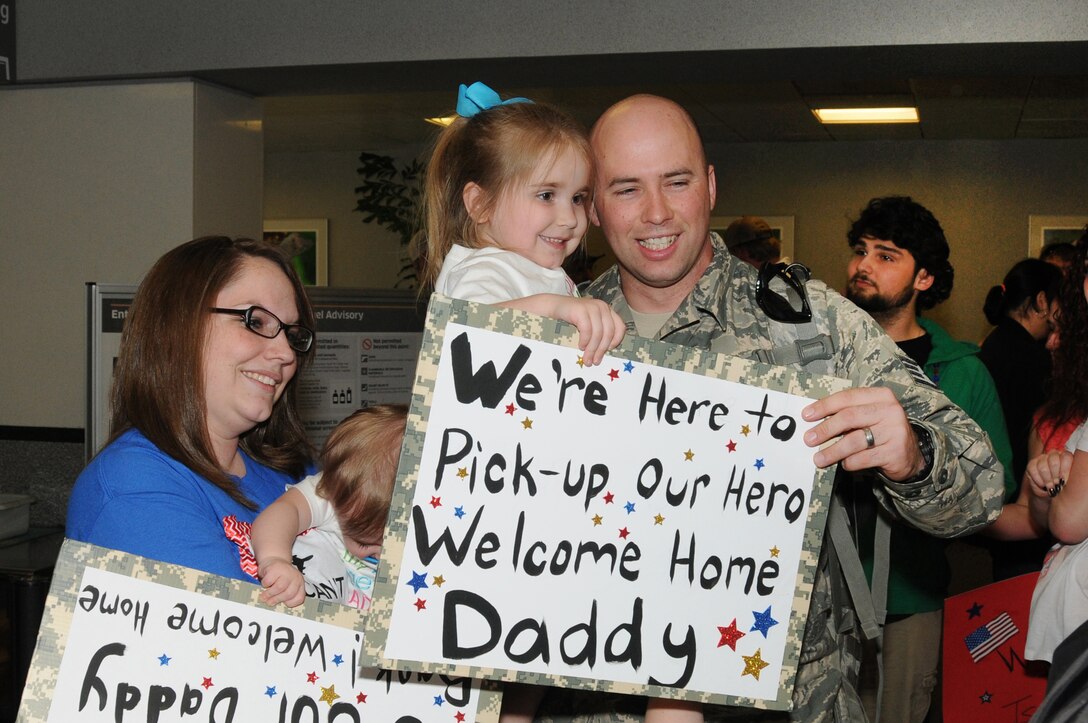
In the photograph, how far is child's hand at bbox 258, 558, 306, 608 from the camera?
146cm

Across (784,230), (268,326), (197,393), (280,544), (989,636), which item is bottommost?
(989,636)

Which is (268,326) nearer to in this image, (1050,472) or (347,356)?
(1050,472)

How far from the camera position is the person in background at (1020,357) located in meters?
3.32

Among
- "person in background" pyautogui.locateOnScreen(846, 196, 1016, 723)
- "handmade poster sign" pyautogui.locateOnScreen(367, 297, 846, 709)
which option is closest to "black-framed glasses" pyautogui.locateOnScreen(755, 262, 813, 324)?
"handmade poster sign" pyautogui.locateOnScreen(367, 297, 846, 709)

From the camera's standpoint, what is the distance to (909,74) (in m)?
4.16

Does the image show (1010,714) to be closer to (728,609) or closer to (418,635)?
(728,609)

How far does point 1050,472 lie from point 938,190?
293 inches

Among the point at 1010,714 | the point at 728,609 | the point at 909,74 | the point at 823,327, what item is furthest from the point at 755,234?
the point at 728,609

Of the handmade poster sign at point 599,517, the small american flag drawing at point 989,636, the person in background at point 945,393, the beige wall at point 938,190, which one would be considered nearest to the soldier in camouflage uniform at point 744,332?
the handmade poster sign at point 599,517

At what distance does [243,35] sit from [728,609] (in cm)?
369

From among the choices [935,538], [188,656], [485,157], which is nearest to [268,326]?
[485,157]

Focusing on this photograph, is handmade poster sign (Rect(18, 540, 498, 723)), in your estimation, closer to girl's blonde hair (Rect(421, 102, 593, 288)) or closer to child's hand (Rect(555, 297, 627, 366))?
child's hand (Rect(555, 297, 627, 366))

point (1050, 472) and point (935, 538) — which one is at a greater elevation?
point (1050, 472)

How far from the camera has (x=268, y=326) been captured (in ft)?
5.87
